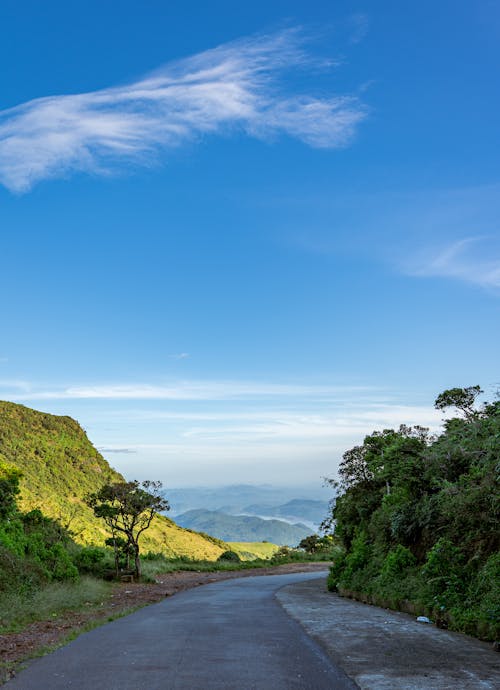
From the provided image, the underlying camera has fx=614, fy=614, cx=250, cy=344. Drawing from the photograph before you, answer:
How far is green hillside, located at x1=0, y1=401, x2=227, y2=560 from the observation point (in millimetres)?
52312

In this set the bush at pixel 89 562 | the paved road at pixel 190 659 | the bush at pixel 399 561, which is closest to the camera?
the paved road at pixel 190 659

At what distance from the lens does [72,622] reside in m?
14.9

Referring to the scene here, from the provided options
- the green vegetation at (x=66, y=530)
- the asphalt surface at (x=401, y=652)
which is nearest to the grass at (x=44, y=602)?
the green vegetation at (x=66, y=530)

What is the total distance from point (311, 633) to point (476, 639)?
3.04 m

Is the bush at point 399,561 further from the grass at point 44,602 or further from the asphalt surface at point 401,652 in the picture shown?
the grass at point 44,602

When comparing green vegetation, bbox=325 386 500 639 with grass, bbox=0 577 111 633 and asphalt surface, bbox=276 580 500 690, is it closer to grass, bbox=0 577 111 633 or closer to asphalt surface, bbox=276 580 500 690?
asphalt surface, bbox=276 580 500 690

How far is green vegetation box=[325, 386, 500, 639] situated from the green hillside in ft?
103

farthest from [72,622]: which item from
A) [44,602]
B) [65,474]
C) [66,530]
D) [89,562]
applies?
[65,474]

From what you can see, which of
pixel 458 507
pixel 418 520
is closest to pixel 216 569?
pixel 418 520

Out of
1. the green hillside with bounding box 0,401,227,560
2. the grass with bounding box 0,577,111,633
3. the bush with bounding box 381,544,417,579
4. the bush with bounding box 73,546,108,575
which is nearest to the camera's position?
the grass with bounding box 0,577,111,633

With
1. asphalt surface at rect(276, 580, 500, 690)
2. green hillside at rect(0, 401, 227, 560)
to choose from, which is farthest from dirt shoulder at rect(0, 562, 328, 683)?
green hillside at rect(0, 401, 227, 560)

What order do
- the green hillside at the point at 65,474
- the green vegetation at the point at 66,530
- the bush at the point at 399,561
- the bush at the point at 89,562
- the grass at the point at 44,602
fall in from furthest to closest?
the green hillside at the point at 65,474 → the bush at the point at 89,562 → the green vegetation at the point at 66,530 → the bush at the point at 399,561 → the grass at the point at 44,602

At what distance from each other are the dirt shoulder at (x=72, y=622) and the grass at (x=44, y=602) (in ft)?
→ 1.19

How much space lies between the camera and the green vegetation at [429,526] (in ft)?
40.6
